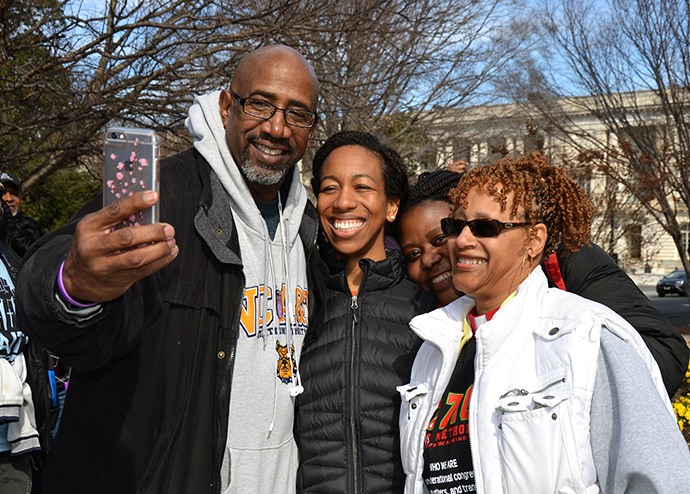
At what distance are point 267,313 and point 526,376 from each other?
3.65 ft

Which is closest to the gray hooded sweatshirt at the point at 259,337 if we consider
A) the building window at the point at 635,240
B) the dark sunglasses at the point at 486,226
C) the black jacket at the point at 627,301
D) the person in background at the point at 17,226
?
the dark sunglasses at the point at 486,226

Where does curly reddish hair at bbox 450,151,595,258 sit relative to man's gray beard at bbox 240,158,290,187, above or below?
below

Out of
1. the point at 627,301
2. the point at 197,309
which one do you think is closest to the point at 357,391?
the point at 197,309

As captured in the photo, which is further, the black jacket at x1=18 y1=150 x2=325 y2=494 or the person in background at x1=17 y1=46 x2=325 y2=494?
the black jacket at x1=18 y1=150 x2=325 y2=494

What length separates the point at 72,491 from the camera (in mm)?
2105

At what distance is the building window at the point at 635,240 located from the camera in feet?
42.4

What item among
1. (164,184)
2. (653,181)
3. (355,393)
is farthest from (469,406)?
(653,181)

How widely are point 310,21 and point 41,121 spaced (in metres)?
3.06

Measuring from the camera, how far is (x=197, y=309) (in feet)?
7.13

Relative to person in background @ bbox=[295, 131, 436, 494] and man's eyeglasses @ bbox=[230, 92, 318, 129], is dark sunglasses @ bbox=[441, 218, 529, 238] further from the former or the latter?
man's eyeglasses @ bbox=[230, 92, 318, 129]

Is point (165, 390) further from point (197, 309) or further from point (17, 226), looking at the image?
point (17, 226)

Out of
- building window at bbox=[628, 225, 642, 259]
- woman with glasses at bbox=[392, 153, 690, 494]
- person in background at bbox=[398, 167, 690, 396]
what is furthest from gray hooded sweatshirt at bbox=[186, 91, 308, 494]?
building window at bbox=[628, 225, 642, 259]

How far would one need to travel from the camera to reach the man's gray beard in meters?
2.64

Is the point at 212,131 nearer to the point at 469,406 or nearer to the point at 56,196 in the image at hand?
the point at 469,406
